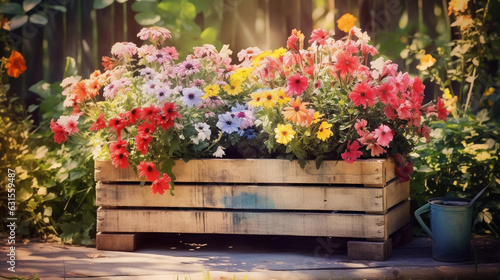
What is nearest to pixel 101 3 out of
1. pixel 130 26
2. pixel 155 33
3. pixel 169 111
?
pixel 130 26

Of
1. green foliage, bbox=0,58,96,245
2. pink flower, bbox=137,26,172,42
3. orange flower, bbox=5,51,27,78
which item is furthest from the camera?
orange flower, bbox=5,51,27,78

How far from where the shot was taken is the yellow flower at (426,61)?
3900 mm

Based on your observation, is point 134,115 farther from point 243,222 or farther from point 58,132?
point 243,222

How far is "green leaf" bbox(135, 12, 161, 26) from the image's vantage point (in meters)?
4.01

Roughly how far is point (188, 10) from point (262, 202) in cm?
163

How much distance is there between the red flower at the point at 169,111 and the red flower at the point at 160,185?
245mm

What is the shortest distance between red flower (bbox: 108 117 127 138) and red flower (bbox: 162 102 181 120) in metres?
0.18

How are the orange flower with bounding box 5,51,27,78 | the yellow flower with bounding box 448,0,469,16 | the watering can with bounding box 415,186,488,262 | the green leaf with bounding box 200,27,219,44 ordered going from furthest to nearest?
1. the green leaf with bounding box 200,27,219,44
2. the yellow flower with bounding box 448,0,469,16
3. the orange flower with bounding box 5,51,27,78
4. the watering can with bounding box 415,186,488,262

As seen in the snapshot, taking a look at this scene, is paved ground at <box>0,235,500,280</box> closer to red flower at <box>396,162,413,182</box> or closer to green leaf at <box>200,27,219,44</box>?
red flower at <box>396,162,413,182</box>

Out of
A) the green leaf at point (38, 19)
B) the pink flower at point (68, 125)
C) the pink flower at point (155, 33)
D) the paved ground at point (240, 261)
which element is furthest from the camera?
the green leaf at point (38, 19)

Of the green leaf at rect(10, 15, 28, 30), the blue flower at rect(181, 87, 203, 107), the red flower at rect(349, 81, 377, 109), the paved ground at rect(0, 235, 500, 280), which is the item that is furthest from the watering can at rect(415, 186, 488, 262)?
the green leaf at rect(10, 15, 28, 30)

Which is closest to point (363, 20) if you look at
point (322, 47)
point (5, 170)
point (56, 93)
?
point (322, 47)

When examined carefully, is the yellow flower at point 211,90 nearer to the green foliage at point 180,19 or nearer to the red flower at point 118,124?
the red flower at point 118,124

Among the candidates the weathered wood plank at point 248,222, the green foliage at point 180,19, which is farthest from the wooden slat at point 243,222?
the green foliage at point 180,19
